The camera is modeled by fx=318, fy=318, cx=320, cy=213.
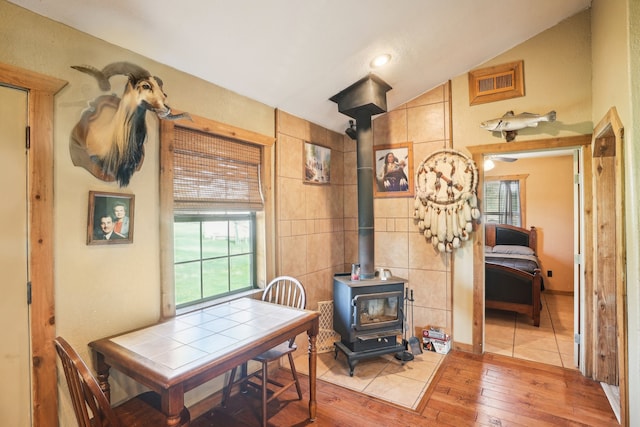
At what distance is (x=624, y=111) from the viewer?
1818mm

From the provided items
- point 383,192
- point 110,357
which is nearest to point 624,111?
point 383,192

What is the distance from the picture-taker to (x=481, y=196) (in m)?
3.17

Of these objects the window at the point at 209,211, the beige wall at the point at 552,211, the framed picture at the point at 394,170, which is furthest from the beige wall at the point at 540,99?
the beige wall at the point at 552,211

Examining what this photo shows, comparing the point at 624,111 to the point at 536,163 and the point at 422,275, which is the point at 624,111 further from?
the point at 536,163

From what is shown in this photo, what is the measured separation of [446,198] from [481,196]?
1.10 feet

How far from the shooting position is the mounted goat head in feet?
5.59

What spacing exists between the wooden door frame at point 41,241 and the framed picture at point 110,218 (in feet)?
0.60

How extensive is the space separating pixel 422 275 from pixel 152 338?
102 inches

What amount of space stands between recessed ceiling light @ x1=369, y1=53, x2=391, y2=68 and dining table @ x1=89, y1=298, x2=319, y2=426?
2.04 meters

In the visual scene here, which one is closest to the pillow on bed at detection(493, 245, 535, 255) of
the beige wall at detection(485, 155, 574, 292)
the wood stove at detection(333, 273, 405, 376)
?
the beige wall at detection(485, 155, 574, 292)

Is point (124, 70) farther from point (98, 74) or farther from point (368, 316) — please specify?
point (368, 316)

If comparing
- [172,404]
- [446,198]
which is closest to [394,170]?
[446,198]

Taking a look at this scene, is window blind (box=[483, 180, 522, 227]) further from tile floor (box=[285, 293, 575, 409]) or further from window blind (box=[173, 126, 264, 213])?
window blind (box=[173, 126, 264, 213])

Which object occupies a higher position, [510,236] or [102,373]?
[510,236]
